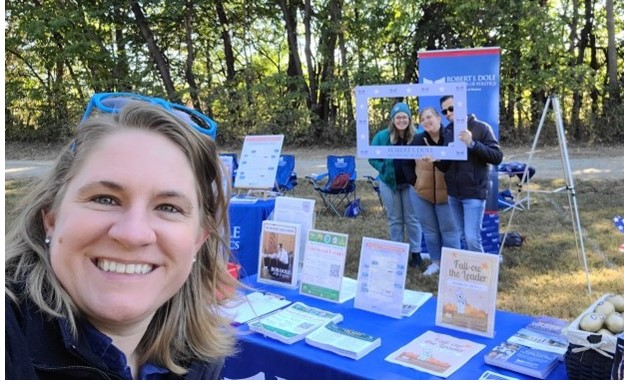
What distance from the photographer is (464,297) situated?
1.97 metres

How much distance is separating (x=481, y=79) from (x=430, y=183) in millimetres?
1350

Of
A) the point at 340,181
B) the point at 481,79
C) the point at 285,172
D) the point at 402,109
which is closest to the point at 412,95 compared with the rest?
the point at 402,109

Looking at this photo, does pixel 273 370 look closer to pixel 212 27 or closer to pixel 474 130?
pixel 474 130

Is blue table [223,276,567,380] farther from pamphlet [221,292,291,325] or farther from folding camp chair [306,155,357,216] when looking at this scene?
folding camp chair [306,155,357,216]

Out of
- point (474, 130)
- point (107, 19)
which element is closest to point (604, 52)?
point (474, 130)

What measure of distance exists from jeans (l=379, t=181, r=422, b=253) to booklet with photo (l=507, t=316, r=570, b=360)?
9.86 ft

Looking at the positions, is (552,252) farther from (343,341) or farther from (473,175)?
(343,341)

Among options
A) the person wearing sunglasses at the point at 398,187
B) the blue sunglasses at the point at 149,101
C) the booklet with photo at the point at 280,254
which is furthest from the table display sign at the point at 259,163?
the blue sunglasses at the point at 149,101

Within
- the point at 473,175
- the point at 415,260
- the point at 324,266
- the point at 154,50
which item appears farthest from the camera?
the point at 154,50

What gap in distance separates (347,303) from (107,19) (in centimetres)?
1664

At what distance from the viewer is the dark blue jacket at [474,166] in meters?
4.09

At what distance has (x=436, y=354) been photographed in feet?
5.84

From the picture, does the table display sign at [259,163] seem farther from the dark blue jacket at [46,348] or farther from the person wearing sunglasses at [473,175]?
the dark blue jacket at [46,348]

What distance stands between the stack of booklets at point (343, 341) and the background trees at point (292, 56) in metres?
12.6
